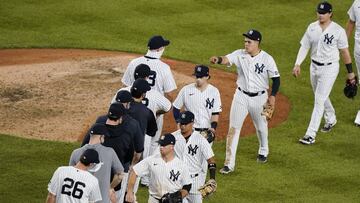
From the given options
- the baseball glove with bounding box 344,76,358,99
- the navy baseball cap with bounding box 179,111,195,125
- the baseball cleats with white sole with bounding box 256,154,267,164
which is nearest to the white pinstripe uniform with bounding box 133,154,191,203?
the navy baseball cap with bounding box 179,111,195,125

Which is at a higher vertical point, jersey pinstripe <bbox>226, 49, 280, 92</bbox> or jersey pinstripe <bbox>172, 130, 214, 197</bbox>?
jersey pinstripe <bbox>226, 49, 280, 92</bbox>

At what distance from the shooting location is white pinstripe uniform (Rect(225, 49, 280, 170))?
12.7 m

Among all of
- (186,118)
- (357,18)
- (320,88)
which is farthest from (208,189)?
(357,18)

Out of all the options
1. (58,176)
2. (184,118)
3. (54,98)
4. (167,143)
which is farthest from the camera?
(54,98)

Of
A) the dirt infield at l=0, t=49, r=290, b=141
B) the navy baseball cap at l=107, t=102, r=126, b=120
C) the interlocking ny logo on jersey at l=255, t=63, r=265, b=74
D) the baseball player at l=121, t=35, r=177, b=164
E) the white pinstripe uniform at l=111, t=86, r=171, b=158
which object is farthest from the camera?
the dirt infield at l=0, t=49, r=290, b=141

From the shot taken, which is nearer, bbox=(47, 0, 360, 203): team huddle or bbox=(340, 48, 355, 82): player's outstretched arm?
bbox=(47, 0, 360, 203): team huddle

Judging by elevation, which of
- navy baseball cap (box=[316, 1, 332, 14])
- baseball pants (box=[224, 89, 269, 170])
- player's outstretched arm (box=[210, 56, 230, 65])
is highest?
navy baseball cap (box=[316, 1, 332, 14])

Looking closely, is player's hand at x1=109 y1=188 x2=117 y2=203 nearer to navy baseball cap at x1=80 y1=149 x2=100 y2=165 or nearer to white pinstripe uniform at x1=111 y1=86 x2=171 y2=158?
navy baseball cap at x1=80 y1=149 x2=100 y2=165

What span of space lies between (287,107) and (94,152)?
749 centimetres

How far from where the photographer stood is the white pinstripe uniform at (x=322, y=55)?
45.2 feet

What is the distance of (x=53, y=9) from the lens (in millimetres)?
20719

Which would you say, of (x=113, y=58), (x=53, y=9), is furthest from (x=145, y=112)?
(x=53, y=9)

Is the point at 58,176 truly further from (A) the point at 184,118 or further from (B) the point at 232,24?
(B) the point at 232,24

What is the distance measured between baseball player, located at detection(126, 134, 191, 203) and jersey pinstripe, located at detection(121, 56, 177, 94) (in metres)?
2.64
